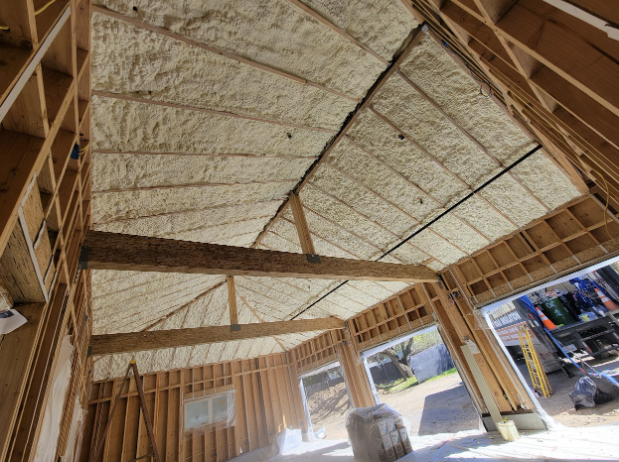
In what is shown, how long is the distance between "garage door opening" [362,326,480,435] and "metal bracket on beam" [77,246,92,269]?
299 inches

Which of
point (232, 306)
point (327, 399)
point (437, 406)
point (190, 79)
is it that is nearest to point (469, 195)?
point (190, 79)

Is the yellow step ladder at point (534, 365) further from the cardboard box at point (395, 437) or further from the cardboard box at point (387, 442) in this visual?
the cardboard box at point (387, 442)

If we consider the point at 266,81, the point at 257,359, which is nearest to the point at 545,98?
the point at 266,81

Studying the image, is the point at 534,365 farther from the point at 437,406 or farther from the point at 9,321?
the point at 9,321

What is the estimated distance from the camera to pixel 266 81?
2969 millimetres

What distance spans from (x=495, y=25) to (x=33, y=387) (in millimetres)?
3686

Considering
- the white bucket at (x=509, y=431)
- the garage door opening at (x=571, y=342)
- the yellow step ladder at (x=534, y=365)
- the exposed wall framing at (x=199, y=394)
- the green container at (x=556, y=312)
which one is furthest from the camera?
the green container at (x=556, y=312)

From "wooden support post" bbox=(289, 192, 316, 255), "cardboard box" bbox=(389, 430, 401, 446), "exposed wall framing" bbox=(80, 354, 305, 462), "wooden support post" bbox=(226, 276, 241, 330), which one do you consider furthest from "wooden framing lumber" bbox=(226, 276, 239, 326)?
"exposed wall framing" bbox=(80, 354, 305, 462)

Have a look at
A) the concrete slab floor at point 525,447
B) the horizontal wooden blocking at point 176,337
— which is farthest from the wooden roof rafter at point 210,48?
the concrete slab floor at point 525,447

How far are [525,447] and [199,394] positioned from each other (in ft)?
32.4

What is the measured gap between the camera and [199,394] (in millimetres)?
10477

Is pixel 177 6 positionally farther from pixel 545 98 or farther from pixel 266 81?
pixel 545 98

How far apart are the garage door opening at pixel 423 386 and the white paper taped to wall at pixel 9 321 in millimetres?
7960

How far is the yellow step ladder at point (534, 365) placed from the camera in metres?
9.19
